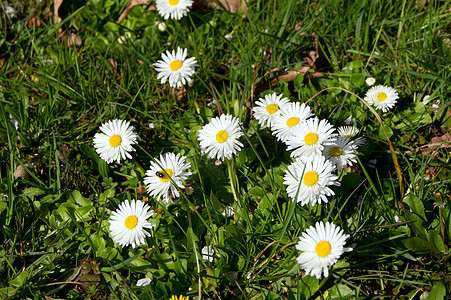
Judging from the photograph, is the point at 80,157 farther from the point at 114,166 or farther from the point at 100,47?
the point at 100,47

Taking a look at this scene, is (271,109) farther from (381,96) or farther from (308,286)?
(308,286)

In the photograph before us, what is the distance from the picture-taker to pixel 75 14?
366 centimetres

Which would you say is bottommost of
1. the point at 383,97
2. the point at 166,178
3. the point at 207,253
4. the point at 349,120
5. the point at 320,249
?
the point at 320,249

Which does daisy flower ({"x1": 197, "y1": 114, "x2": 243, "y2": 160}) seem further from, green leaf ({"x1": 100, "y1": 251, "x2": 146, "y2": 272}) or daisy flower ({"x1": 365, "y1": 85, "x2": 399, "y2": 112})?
daisy flower ({"x1": 365, "y1": 85, "x2": 399, "y2": 112})

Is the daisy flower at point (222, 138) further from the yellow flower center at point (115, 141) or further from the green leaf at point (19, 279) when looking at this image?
the green leaf at point (19, 279)

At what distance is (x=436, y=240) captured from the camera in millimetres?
2139

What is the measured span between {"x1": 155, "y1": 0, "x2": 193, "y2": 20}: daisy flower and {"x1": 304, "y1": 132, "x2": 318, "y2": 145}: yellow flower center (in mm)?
1516

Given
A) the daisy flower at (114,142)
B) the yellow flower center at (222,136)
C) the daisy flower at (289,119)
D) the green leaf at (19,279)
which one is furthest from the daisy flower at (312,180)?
the green leaf at (19,279)

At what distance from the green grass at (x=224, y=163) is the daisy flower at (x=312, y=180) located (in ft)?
0.31

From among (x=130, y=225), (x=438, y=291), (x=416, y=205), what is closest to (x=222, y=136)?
(x=130, y=225)

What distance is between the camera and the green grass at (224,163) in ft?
7.29

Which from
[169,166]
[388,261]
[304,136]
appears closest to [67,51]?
[169,166]

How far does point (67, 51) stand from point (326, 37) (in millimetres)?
2049

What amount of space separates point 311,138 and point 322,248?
57cm
